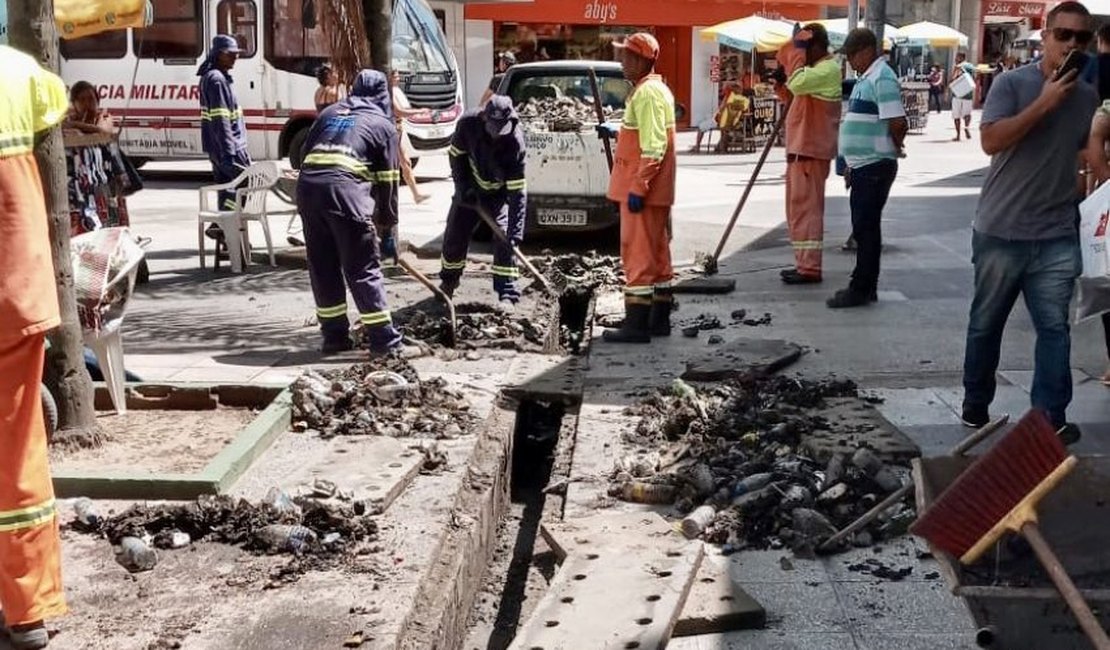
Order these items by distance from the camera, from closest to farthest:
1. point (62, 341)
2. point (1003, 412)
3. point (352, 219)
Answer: point (62, 341), point (1003, 412), point (352, 219)

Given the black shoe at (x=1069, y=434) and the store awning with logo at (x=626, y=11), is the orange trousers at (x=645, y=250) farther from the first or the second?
the store awning with logo at (x=626, y=11)

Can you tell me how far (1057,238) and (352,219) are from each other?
3786mm

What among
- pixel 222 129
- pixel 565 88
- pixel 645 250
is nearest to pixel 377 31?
pixel 222 129

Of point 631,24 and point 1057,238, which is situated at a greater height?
point 631,24

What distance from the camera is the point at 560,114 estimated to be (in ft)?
41.2

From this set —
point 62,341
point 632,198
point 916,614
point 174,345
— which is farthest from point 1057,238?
point 174,345

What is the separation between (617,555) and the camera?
432cm

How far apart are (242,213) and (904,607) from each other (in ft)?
26.2

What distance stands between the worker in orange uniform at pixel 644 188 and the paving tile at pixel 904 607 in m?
3.85

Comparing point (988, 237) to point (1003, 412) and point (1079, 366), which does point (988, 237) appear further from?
point (1079, 366)

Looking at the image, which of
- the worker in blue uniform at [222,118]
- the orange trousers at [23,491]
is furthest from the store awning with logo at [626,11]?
the orange trousers at [23,491]

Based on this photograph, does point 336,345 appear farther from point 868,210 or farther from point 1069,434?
point 1069,434

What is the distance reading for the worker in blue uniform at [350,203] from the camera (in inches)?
278

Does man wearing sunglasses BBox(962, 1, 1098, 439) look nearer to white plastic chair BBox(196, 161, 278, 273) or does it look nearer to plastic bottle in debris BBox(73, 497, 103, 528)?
plastic bottle in debris BBox(73, 497, 103, 528)
